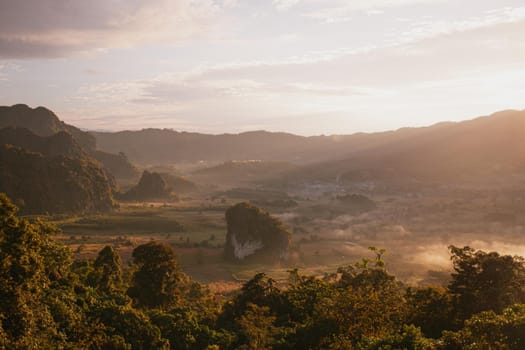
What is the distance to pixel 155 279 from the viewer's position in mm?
40469

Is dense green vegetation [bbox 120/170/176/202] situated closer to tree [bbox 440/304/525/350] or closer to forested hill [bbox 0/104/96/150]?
forested hill [bbox 0/104/96/150]

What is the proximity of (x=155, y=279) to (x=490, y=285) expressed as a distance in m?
27.8

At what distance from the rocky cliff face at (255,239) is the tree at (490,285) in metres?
50.7

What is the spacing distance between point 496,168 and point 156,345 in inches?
7573

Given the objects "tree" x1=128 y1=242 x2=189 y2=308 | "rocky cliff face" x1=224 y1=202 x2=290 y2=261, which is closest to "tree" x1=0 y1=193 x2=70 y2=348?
"tree" x1=128 y1=242 x2=189 y2=308

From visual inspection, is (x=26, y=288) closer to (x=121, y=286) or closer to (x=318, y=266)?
(x=121, y=286)

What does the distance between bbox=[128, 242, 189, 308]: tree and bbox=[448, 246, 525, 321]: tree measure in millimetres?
25083

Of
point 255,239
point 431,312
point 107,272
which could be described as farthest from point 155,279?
point 255,239

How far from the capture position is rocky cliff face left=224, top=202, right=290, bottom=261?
251 feet

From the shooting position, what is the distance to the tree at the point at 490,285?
87.1 ft

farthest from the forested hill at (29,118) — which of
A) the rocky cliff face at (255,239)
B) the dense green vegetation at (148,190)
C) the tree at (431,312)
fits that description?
the tree at (431,312)

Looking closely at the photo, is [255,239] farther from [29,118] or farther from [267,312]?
[29,118]

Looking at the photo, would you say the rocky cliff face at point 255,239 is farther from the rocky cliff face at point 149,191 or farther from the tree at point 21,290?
the rocky cliff face at point 149,191

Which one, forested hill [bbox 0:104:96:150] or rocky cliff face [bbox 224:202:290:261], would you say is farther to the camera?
forested hill [bbox 0:104:96:150]
